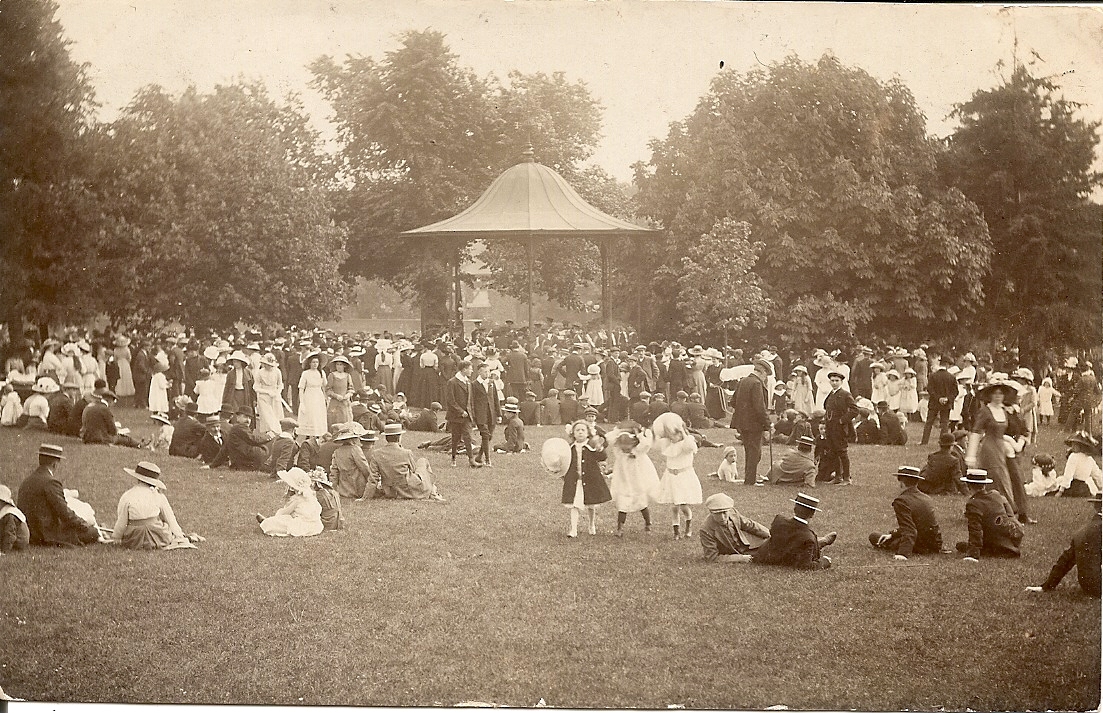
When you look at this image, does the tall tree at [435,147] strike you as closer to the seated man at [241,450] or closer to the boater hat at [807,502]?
the seated man at [241,450]

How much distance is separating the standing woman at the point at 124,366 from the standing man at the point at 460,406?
308 cm

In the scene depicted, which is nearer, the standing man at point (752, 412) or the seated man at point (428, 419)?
the standing man at point (752, 412)

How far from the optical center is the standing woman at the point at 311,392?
9477 mm

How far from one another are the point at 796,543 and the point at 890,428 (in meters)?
2.06

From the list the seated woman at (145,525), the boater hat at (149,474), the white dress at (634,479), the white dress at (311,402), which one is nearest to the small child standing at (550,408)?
the white dress at (634,479)

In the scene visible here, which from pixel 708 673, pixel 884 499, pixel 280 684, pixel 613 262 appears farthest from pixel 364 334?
pixel 884 499

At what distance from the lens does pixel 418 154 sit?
327 inches

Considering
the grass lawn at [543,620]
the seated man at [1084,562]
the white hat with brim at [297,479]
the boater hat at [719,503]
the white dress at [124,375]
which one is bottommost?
the grass lawn at [543,620]

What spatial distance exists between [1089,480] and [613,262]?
178 inches

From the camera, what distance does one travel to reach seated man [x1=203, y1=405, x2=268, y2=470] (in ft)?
29.3

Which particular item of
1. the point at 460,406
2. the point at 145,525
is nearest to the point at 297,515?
the point at 145,525

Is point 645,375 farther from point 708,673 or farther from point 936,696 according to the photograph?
point 936,696

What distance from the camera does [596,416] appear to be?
8.37 metres

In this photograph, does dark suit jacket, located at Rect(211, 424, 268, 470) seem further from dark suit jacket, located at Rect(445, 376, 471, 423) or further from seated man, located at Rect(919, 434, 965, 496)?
seated man, located at Rect(919, 434, 965, 496)
